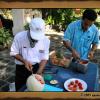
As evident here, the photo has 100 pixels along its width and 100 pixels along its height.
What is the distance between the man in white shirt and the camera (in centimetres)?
163

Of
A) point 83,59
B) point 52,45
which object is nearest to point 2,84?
point 52,45

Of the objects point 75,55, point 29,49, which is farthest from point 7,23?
point 75,55

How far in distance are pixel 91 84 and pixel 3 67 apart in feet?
1.64

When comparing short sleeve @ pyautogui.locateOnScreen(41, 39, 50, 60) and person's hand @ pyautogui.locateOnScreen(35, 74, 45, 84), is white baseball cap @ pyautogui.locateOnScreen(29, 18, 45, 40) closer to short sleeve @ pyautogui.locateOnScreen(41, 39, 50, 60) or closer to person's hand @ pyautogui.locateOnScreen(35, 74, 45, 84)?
short sleeve @ pyautogui.locateOnScreen(41, 39, 50, 60)

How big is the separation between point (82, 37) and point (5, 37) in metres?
0.43

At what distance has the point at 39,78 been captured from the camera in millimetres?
1626

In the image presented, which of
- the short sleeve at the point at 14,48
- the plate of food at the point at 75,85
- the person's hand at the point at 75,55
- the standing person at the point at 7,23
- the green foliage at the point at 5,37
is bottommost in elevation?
the plate of food at the point at 75,85

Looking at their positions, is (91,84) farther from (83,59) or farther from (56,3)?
(56,3)

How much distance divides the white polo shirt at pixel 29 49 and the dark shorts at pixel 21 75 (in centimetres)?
4

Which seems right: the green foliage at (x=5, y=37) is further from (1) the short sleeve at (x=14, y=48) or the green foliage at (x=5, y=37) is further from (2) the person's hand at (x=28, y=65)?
(2) the person's hand at (x=28, y=65)

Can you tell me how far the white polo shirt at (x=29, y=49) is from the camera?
64.2 inches

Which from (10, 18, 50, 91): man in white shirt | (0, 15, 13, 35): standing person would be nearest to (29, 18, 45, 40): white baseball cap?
(10, 18, 50, 91): man in white shirt

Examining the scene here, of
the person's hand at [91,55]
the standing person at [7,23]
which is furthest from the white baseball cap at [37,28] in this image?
the person's hand at [91,55]

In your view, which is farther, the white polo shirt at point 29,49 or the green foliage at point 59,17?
the white polo shirt at point 29,49
